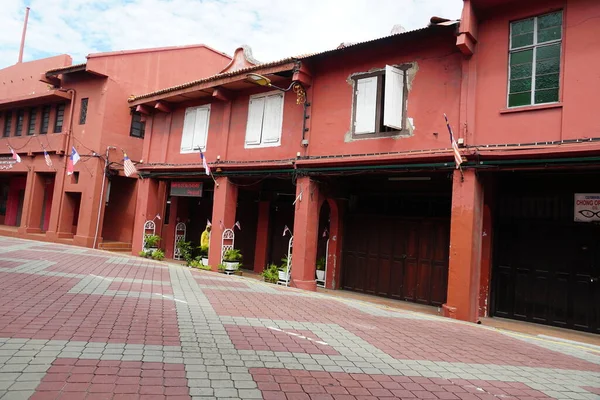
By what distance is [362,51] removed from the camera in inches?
454

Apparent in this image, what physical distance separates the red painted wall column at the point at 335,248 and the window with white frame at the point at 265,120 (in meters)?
2.89

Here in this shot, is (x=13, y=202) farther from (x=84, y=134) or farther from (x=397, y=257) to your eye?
(x=397, y=257)

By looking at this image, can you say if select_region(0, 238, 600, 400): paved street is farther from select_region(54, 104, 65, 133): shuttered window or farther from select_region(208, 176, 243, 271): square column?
select_region(54, 104, 65, 133): shuttered window

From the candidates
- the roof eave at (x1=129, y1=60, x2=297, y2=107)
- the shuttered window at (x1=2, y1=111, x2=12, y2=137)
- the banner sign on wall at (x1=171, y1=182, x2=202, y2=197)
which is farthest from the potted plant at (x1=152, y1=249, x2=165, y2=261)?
the shuttered window at (x1=2, y1=111, x2=12, y2=137)

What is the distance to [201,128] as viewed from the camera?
15875 mm

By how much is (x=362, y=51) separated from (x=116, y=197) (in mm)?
15883

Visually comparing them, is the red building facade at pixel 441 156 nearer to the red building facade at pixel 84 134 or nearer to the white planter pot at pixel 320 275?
the white planter pot at pixel 320 275

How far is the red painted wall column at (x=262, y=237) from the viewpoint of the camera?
16.3 metres

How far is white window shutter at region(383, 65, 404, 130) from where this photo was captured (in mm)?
10156

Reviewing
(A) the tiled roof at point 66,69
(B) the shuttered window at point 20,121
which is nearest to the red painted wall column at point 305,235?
(A) the tiled roof at point 66,69

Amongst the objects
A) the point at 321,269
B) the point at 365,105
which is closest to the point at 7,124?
the point at 321,269

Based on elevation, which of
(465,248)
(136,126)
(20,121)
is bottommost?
(465,248)

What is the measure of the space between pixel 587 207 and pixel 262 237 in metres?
10.6

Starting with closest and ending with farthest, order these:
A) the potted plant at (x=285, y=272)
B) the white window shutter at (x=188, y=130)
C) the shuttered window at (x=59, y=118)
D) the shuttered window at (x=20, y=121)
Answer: the potted plant at (x=285, y=272), the white window shutter at (x=188, y=130), the shuttered window at (x=59, y=118), the shuttered window at (x=20, y=121)
